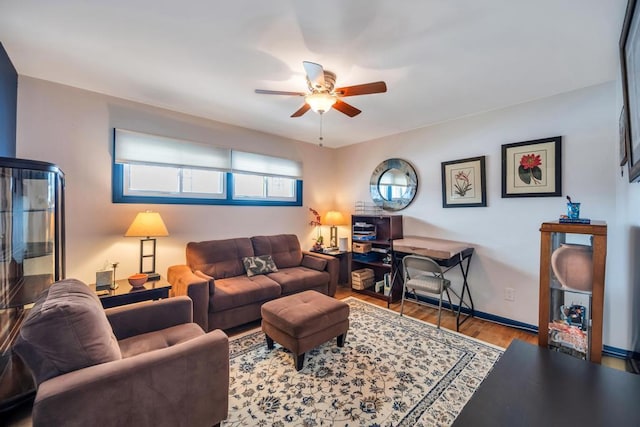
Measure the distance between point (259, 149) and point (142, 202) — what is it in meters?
1.64

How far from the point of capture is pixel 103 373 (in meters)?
1.17

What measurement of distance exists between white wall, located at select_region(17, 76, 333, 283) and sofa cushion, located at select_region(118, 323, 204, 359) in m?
1.34

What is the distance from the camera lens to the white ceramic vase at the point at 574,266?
1.27 m

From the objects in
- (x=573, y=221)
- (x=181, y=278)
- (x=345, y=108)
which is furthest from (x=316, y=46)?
(x=181, y=278)

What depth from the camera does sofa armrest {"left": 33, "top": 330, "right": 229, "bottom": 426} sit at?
108cm

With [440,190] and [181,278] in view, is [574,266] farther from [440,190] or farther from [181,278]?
[181,278]

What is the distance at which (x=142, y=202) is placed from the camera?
115 inches

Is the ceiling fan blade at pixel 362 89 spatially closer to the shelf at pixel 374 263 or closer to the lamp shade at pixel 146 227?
the lamp shade at pixel 146 227

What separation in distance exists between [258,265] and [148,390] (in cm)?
209

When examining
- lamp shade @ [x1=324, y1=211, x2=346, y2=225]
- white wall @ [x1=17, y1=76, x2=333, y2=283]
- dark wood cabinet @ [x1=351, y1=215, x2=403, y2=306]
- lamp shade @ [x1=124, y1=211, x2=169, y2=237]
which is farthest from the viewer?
lamp shade @ [x1=324, y1=211, x2=346, y2=225]

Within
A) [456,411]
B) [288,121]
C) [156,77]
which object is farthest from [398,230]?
[156,77]

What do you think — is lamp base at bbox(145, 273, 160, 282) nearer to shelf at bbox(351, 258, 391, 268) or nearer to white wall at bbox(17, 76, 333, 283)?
white wall at bbox(17, 76, 333, 283)

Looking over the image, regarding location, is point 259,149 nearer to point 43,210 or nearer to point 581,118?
point 43,210

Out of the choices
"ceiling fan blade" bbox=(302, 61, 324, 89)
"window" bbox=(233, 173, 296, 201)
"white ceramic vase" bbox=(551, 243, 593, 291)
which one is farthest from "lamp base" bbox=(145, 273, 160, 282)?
"white ceramic vase" bbox=(551, 243, 593, 291)
